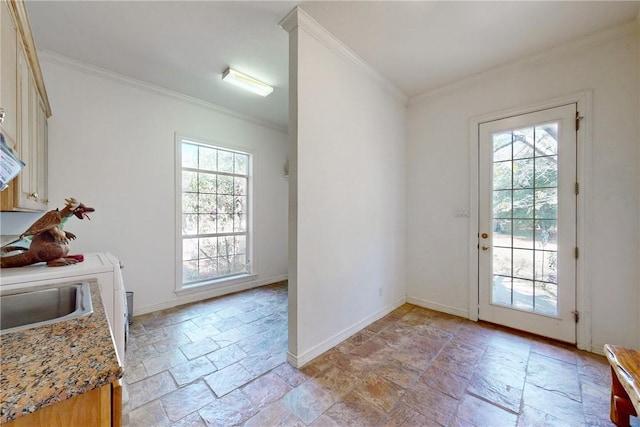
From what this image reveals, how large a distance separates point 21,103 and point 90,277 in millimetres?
1174

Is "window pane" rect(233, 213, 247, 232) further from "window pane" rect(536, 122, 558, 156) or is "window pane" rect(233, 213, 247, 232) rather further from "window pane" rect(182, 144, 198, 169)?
"window pane" rect(536, 122, 558, 156)

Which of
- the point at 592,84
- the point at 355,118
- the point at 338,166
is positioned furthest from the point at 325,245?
the point at 592,84

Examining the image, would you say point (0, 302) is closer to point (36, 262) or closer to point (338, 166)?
point (36, 262)

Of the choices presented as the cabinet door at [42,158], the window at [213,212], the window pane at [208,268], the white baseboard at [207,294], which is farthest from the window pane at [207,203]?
the cabinet door at [42,158]

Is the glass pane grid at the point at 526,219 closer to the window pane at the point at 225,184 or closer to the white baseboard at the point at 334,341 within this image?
the white baseboard at the point at 334,341

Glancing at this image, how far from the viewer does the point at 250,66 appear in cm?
278

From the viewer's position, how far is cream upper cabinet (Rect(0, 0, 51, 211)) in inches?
52.4

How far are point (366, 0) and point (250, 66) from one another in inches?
55.2

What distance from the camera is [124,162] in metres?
3.01

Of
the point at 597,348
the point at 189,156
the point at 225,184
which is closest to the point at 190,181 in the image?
the point at 189,156

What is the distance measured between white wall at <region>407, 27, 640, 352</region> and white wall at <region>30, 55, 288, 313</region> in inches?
123

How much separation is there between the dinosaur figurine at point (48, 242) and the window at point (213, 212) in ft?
5.57

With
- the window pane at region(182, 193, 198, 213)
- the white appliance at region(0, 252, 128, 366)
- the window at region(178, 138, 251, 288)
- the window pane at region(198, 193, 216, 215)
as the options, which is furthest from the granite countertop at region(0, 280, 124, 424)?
the window pane at region(198, 193, 216, 215)

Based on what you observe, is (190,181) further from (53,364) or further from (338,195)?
(53,364)
